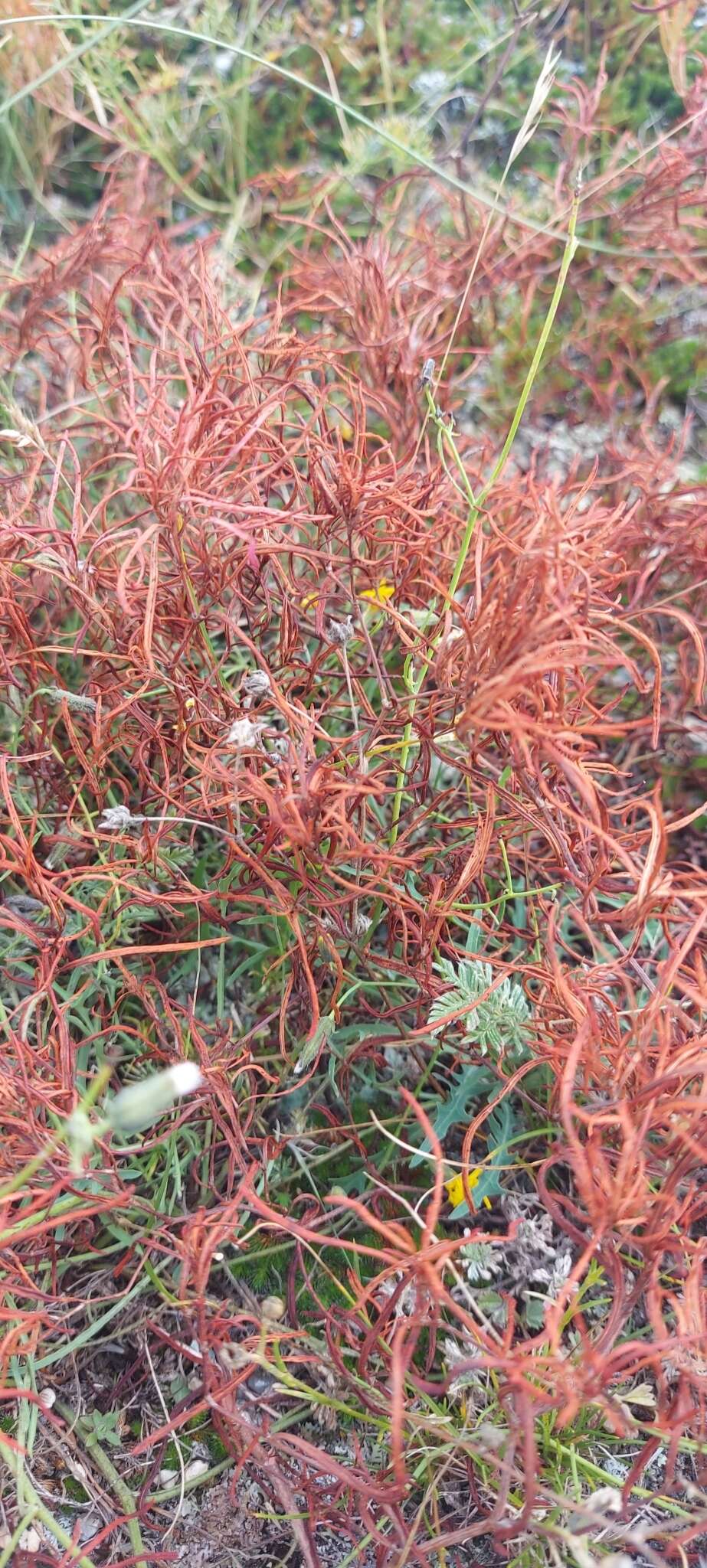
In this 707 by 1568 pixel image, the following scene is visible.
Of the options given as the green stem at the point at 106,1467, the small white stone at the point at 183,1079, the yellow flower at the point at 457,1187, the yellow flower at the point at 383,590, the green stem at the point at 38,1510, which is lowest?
the green stem at the point at 106,1467

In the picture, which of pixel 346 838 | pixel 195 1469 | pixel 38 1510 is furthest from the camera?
pixel 195 1469

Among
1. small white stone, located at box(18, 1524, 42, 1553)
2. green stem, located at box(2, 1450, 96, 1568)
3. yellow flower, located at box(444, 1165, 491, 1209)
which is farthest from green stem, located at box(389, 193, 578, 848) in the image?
small white stone, located at box(18, 1524, 42, 1553)

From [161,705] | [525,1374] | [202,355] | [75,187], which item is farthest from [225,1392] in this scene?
[75,187]

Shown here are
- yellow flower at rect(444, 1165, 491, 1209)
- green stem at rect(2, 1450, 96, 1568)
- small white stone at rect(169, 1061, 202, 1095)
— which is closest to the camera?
small white stone at rect(169, 1061, 202, 1095)

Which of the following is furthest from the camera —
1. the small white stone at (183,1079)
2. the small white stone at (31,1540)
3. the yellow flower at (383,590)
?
the yellow flower at (383,590)

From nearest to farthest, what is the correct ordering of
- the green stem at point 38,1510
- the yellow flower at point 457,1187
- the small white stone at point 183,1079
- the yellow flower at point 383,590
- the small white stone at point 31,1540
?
the small white stone at point 183,1079, the green stem at point 38,1510, the small white stone at point 31,1540, the yellow flower at point 457,1187, the yellow flower at point 383,590

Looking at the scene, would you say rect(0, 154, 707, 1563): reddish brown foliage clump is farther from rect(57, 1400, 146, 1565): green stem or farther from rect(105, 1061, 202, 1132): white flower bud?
rect(105, 1061, 202, 1132): white flower bud

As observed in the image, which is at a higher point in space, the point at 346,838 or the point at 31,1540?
the point at 346,838

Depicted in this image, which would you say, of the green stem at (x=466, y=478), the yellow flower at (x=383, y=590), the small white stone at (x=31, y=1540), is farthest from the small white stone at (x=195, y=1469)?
the yellow flower at (x=383, y=590)

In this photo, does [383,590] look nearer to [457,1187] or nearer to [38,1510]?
[457,1187]

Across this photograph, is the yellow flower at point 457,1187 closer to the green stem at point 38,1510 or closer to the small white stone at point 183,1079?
the green stem at point 38,1510

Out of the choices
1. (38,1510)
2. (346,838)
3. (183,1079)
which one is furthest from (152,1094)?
(38,1510)
